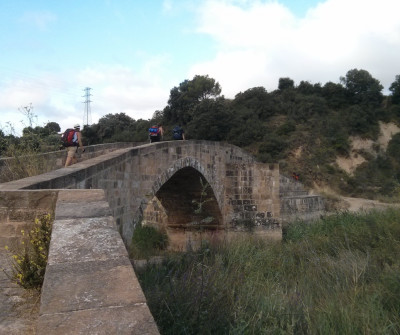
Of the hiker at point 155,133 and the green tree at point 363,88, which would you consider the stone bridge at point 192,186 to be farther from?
the green tree at point 363,88

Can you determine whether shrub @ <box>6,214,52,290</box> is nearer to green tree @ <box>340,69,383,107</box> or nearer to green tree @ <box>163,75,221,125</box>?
green tree @ <box>163,75,221,125</box>

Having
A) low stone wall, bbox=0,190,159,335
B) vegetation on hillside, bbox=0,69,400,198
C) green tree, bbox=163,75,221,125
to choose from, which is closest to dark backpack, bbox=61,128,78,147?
low stone wall, bbox=0,190,159,335

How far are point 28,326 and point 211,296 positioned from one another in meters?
1.94

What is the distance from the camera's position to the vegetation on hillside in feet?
96.5

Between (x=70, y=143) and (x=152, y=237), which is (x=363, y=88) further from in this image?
(x=70, y=143)

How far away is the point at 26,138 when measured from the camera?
7.75 m

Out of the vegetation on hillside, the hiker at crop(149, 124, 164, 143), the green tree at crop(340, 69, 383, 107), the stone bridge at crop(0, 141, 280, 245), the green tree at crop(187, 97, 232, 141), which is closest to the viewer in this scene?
the stone bridge at crop(0, 141, 280, 245)

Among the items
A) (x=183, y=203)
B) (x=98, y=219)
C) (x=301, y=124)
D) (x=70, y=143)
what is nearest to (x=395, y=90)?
(x=301, y=124)

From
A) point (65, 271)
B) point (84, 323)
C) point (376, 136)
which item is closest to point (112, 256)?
point (65, 271)

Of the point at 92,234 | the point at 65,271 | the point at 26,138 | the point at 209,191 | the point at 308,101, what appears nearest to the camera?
the point at 65,271

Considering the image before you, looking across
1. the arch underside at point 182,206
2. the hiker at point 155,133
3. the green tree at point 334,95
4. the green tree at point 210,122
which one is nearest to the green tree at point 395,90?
the green tree at point 334,95

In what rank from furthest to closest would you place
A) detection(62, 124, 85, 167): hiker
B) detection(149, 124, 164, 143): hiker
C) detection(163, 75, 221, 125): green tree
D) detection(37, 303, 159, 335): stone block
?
1. detection(163, 75, 221, 125): green tree
2. detection(149, 124, 164, 143): hiker
3. detection(62, 124, 85, 167): hiker
4. detection(37, 303, 159, 335): stone block

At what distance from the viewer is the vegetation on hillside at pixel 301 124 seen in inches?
1159

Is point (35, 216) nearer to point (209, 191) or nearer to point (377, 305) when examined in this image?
point (377, 305)
